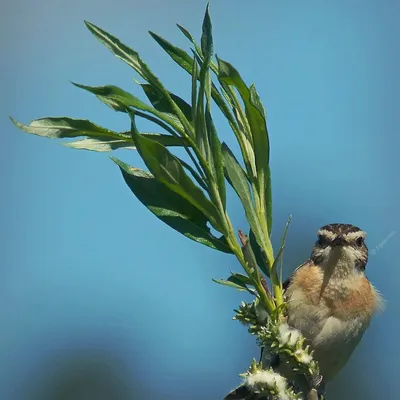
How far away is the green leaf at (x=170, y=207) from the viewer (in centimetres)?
225

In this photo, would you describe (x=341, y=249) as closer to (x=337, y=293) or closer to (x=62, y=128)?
(x=337, y=293)

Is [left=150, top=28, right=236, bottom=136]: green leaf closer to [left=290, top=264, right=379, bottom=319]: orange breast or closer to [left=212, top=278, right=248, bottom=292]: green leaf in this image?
[left=212, top=278, right=248, bottom=292]: green leaf

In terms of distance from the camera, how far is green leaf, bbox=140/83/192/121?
2.39 meters

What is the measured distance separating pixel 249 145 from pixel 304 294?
1.49 meters

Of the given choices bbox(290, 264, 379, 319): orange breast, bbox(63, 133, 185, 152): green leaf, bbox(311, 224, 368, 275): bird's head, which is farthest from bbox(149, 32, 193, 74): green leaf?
bbox(311, 224, 368, 275): bird's head

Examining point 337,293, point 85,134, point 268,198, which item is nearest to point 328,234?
point 337,293

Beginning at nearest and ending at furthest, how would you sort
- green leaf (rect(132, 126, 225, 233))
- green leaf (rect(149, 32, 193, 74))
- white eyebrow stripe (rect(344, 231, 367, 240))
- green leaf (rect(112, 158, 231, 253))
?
green leaf (rect(132, 126, 225, 233))
green leaf (rect(112, 158, 231, 253))
green leaf (rect(149, 32, 193, 74))
white eyebrow stripe (rect(344, 231, 367, 240))

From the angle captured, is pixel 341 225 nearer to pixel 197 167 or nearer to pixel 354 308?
pixel 354 308

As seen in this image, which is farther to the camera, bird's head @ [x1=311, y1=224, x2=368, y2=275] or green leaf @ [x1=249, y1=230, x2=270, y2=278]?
bird's head @ [x1=311, y1=224, x2=368, y2=275]

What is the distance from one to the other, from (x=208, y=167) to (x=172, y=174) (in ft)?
0.46

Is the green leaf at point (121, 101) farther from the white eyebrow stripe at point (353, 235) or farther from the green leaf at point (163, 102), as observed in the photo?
the white eyebrow stripe at point (353, 235)

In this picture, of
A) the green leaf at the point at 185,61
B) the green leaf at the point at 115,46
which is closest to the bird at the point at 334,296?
the green leaf at the point at 185,61

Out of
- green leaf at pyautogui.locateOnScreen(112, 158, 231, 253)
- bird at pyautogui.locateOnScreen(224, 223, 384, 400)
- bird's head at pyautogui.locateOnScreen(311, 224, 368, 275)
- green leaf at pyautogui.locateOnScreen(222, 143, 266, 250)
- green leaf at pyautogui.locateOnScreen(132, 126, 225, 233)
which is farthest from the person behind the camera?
bird's head at pyautogui.locateOnScreen(311, 224, 368, 275)

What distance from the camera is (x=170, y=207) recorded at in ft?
7.48
